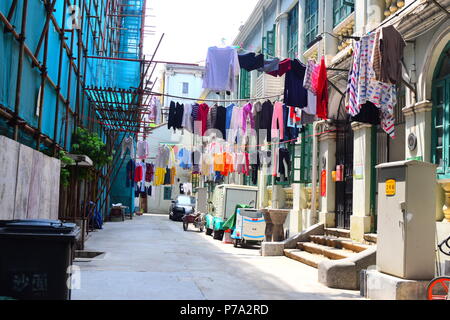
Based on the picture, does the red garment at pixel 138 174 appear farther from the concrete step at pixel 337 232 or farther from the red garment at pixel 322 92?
the red garment at pixel 322 92

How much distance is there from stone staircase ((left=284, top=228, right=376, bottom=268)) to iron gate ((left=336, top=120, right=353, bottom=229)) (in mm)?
598

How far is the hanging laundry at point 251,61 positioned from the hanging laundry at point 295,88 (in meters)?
0.93

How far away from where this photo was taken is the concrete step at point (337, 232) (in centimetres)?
1462

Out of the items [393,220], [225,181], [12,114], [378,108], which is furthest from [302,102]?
[225,181]

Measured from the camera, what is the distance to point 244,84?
101ft

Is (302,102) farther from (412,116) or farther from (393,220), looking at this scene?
(393,220)

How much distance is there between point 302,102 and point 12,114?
7.89 metres

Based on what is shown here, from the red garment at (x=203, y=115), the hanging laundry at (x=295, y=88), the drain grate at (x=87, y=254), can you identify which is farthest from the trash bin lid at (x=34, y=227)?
the red garment at (x=203, y=115)

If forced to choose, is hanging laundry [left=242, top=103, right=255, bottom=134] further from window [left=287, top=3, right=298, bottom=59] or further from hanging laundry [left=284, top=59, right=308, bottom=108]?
hanging laundry [left=284, top=59, right=308, bottom=108]

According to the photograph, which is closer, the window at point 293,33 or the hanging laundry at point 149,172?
the window at point 293,33

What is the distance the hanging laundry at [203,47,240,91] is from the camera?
15602 millimetres

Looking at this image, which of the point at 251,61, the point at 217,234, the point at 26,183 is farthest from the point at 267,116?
the point at 26,183

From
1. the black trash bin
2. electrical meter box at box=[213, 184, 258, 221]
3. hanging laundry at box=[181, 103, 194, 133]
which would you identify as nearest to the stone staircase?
electrical meter box at box=[213, 184, 258, 221]

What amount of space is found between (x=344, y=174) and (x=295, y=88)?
127 inches
